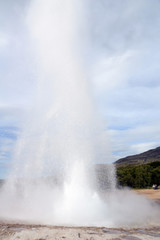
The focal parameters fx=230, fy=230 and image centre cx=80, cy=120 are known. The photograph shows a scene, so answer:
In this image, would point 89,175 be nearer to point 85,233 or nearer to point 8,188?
point 85,233

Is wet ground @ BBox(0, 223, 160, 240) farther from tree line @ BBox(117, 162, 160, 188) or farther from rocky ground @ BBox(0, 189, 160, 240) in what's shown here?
tree line @ BBox(117, 162, 160, 188)

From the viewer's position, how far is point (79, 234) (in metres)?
9.18

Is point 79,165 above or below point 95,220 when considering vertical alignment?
above

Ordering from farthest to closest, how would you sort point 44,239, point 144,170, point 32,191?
point 144,170, point 32,191, point 44,239

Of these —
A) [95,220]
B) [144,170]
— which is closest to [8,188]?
[95,220]

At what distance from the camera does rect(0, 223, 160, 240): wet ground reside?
889 cm

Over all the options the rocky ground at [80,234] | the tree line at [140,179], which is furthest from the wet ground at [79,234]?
the tree line at [140,179]

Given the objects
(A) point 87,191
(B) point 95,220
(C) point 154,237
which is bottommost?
(C) point 154,237

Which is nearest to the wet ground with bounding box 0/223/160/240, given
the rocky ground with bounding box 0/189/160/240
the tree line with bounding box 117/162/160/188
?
the rocky ground with bounding box 0/189/160/240

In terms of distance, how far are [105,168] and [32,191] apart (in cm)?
683

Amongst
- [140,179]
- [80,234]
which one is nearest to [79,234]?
[80,234]

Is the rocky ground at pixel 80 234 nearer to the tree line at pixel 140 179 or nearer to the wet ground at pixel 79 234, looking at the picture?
the wet ground at pixel 79 234

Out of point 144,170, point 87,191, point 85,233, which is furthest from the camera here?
point 144,170

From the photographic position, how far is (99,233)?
375 inches
